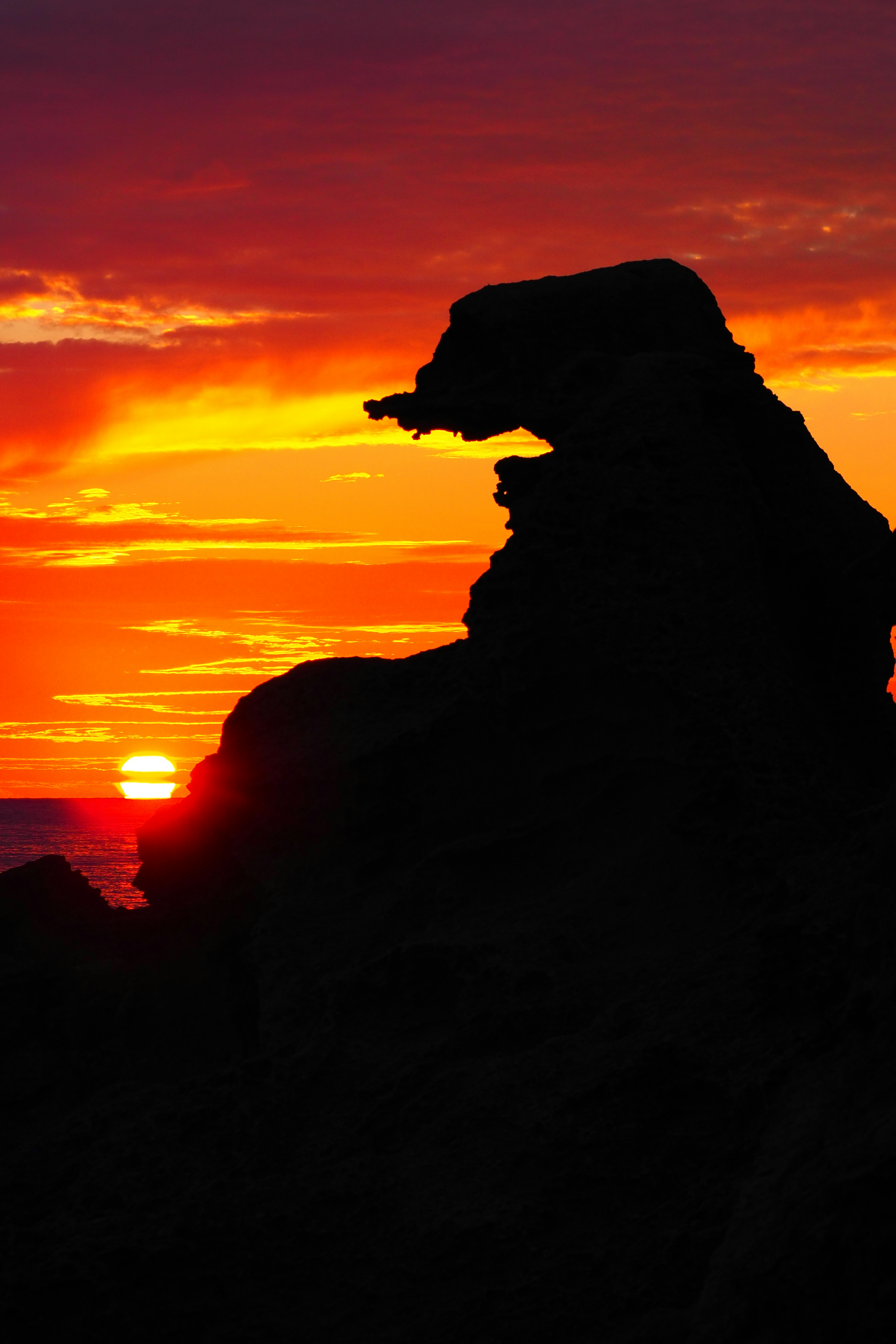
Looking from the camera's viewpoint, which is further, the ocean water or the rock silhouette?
the ocean water

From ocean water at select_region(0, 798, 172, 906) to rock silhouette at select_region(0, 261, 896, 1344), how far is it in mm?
42834

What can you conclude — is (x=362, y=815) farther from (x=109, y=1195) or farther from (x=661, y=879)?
(x=109, y=1195)

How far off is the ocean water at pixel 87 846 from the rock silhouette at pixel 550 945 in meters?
42.8

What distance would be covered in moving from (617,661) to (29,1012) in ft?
19.0

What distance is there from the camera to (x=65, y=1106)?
1023 cm

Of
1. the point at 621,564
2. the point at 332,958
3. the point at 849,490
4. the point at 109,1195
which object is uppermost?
the point at 849,490

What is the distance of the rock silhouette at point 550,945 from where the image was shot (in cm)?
699

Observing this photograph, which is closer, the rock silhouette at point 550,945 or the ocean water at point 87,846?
the rock silhouette at point 550,945

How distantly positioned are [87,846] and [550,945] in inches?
4864

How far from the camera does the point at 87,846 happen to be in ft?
415

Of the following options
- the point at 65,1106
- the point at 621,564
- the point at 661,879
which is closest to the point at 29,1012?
the point at 65,1106

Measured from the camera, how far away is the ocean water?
83.2m

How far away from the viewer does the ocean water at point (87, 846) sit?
273 feet

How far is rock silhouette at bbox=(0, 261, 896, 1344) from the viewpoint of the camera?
6988mm
